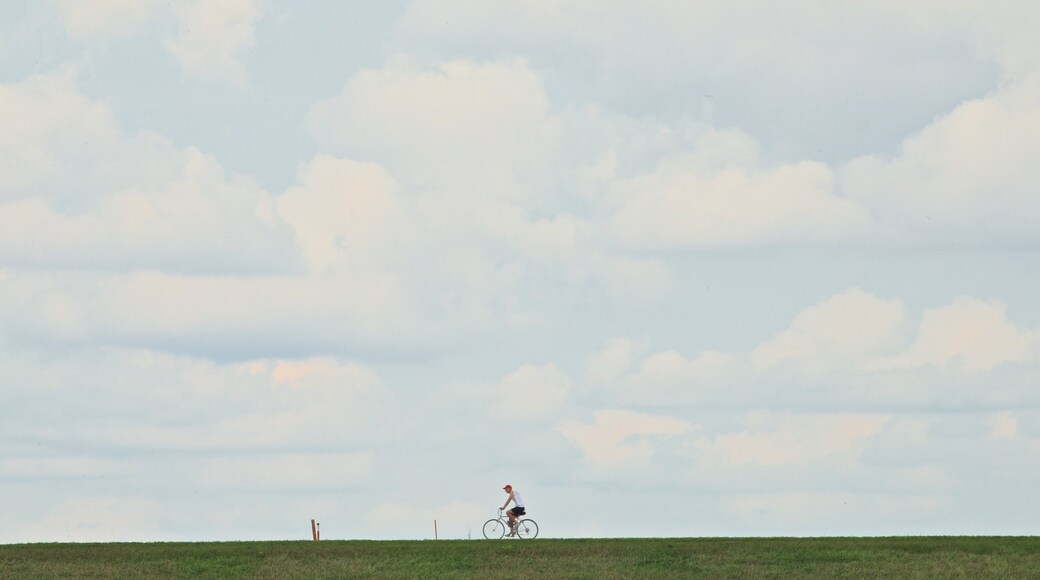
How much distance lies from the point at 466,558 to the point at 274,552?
6257mm

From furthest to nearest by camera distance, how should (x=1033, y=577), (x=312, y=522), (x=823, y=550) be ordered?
1. (x=312, y=522)
2. (x=823, y=550)
3. (x=1033, y=577)

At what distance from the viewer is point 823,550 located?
53.5m

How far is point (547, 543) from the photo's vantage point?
181 feet

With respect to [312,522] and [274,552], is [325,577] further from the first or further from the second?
[312,522]

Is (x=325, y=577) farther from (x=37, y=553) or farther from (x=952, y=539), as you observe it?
(x=952, y=539)

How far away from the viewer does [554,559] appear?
5231cm

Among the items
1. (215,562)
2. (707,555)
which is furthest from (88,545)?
(707,555)

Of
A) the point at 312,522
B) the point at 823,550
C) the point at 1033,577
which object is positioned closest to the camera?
the point at 1033,577

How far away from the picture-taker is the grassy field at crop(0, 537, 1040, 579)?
50719 millimetres

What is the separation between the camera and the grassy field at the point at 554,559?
50.7 meters

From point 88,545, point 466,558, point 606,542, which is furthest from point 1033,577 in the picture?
point 88,545

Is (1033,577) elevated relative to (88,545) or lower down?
lower down

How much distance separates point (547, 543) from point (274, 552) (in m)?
8.66

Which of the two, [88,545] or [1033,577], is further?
[88,545]
